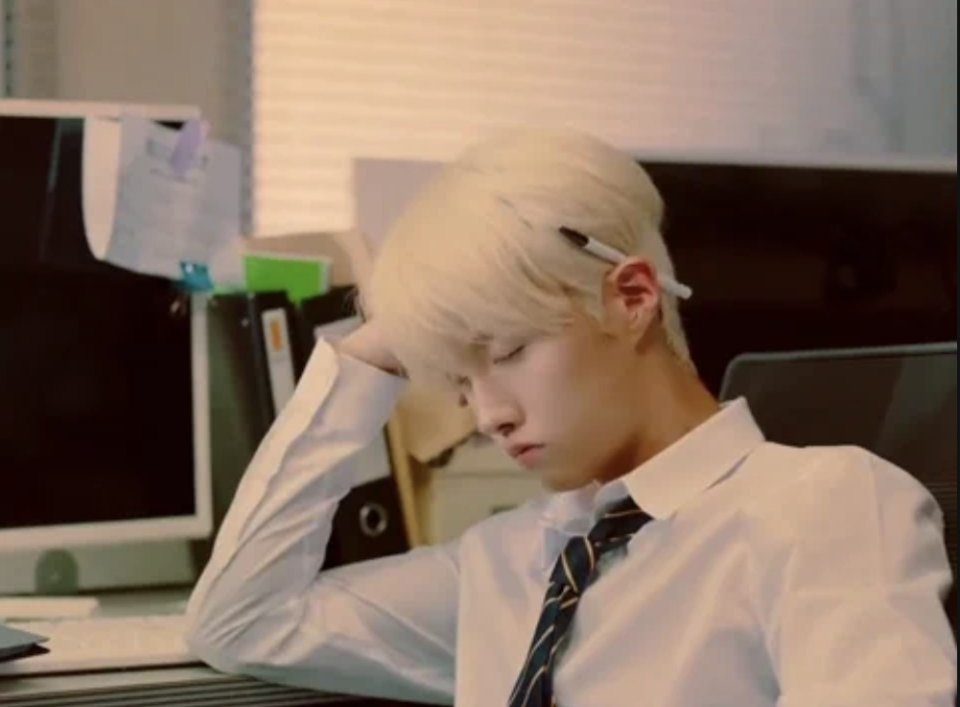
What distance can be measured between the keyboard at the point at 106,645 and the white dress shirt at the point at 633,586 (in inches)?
1.5

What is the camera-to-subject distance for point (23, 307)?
1.50 meters

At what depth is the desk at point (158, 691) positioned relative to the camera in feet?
3.61

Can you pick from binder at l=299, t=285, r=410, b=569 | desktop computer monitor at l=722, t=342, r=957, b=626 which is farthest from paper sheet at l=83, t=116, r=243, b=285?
desktop computer monitor at l=722, t=342, r=957, b=626

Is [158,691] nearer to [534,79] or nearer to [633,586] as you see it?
[633,586]

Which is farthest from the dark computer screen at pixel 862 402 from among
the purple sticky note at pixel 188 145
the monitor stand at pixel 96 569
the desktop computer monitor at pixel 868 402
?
the monitor stand at pixel 96 569

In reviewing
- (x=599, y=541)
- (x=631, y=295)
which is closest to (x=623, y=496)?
(x=599, y=541)

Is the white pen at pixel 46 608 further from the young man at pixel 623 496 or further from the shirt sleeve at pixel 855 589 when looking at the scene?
the shirt sleeve at pixel 855 589

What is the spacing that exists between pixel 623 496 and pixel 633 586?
0.07 m

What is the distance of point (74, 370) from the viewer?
1.51 meters

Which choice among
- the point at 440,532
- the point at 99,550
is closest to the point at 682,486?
the point at 440,532

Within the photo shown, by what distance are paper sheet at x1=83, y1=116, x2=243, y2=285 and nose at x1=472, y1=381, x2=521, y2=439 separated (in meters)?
0.63

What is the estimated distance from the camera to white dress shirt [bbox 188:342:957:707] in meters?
0.87

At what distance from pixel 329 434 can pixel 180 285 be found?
1.26ft

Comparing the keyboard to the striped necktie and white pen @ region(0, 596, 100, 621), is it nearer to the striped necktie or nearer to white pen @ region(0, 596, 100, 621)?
white pen @ region(0, 596, 100, 621)
